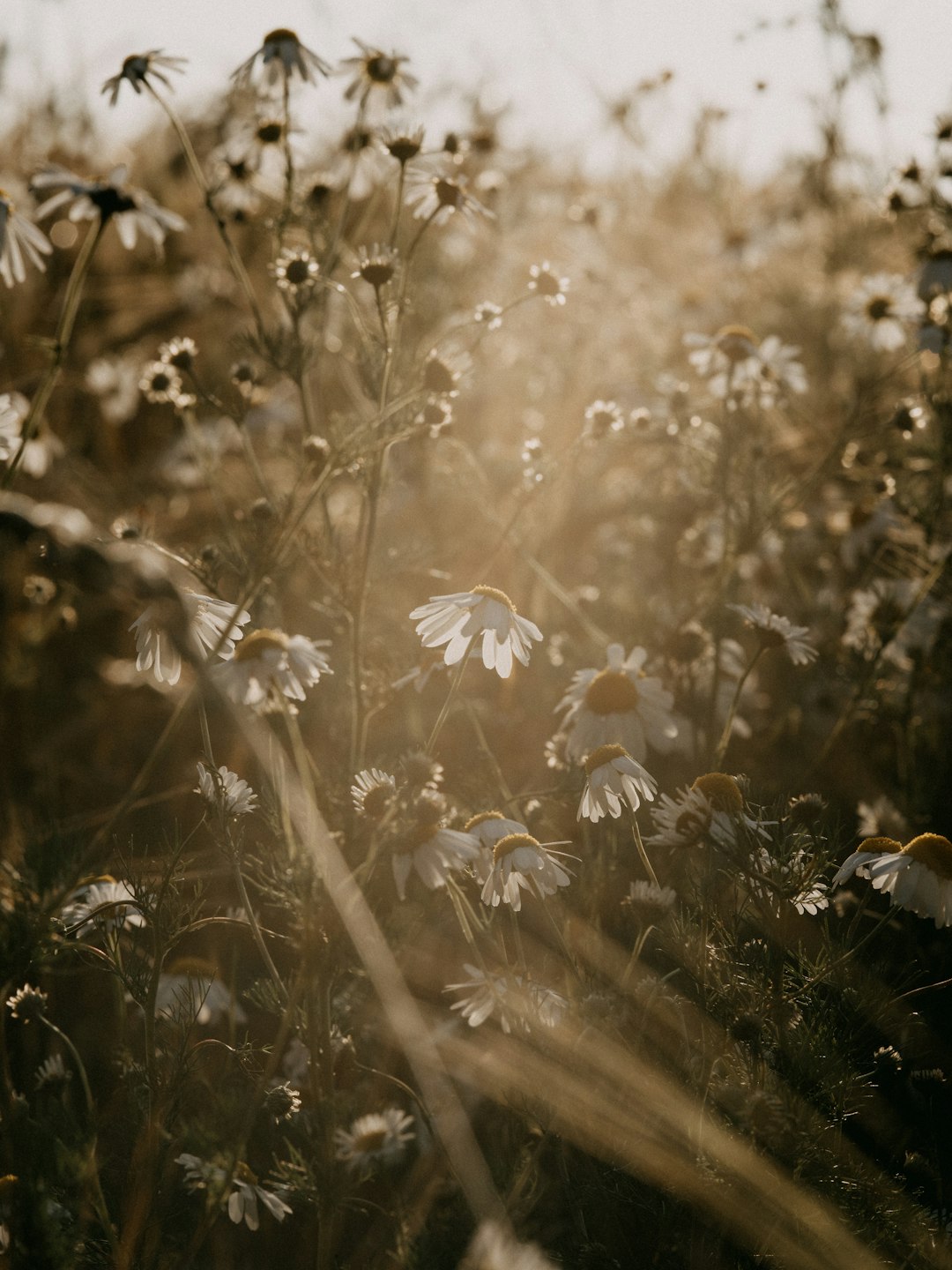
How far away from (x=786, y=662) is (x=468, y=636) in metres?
1.77

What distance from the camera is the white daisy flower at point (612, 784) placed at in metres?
1.84

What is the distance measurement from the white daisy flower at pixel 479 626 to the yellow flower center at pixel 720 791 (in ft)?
1.28

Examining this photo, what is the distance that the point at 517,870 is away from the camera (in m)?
1.69

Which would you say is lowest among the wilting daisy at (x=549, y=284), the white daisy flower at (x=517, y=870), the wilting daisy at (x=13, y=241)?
the white daisy flower at (x=517, y=870)

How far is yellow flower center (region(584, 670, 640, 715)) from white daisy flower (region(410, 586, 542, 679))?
0.30m

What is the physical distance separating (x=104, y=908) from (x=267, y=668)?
46cm

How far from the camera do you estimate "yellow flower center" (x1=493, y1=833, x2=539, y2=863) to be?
1694mm

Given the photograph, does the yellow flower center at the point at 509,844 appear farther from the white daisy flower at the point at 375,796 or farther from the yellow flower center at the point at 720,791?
the yellow flower center at the point at 720,791

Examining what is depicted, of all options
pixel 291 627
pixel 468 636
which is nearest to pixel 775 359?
pixel 291 627

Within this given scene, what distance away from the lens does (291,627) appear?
10.8 feet

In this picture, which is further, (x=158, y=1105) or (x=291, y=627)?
(x=291, y=627)

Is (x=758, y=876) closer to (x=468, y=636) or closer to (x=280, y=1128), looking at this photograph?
(x=468, y=636)

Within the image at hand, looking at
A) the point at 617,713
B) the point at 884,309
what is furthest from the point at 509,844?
the point at 884,309

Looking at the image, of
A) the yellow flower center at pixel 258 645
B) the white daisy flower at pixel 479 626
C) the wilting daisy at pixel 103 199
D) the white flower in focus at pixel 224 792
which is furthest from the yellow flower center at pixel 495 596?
the wilting daisy at pixel 103 199
